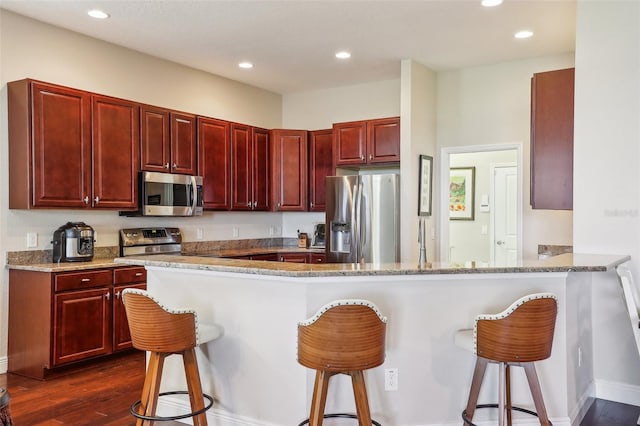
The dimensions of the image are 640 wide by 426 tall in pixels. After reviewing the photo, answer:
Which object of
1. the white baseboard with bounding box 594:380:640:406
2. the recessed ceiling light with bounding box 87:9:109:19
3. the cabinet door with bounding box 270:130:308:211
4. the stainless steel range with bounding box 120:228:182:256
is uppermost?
A: the recessed ceiling light with bounding box 87:9:109:19

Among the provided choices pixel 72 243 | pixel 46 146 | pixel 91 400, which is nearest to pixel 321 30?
pixel 46 146

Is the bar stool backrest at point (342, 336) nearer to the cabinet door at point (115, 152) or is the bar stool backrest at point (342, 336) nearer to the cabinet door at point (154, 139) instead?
the cabinet door at point (115, 152)

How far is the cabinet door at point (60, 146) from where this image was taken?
397 centimetres

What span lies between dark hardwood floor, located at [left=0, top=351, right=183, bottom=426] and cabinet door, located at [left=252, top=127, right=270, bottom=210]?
2.43 meters

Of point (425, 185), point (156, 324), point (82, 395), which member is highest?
point (425, 185)

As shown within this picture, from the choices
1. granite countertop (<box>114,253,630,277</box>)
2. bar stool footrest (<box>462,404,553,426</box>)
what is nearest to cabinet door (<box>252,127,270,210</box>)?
granite countertop (<box>114,253,630,277</box>)

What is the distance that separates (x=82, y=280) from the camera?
13.3 feet

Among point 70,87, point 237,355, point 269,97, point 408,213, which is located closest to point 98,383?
point 237,355

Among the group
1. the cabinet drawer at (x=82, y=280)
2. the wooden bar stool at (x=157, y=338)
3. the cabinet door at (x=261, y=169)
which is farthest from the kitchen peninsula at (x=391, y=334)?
the cabinet door at (x=261, y=169)

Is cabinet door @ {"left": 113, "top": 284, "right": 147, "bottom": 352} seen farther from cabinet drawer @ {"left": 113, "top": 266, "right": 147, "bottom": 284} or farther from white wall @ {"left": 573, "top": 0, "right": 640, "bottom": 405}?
white wall @ {"left": 573, "top": 0, "right": 640, "bottom": 405}

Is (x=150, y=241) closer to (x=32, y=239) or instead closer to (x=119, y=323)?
(x=119, y=323)

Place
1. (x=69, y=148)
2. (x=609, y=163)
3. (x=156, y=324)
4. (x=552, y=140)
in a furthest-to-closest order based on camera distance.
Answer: (x=69, y=148), (x=552, y=140), (x=609, y=163), (x=156, y=324)

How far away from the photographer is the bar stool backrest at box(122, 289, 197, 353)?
2514 millimetres

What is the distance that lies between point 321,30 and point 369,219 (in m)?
1.90
